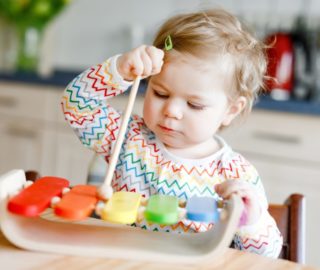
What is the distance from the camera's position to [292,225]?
112cm

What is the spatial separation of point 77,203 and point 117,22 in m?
2.50

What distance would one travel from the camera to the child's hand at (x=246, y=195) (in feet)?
2.66

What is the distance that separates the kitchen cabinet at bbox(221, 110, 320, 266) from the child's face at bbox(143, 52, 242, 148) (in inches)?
45.4

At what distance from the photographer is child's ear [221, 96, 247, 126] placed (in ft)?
3.67

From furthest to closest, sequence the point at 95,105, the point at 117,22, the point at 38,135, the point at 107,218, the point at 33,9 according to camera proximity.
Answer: the point at 117,22, the point at 33,9, the point at 38,135, the point at 95,105, the point at 107,218

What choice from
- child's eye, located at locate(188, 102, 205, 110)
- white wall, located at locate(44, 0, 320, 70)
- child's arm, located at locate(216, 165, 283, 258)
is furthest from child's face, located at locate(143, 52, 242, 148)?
white wall, located at locate(44, 0, 320, 70)

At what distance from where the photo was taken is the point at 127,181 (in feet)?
3.60

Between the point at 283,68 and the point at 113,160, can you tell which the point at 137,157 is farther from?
the point at 283,68

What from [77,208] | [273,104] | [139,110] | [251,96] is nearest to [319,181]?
[273,104]

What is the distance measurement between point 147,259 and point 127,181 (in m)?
0.35

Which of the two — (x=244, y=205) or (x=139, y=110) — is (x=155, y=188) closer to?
(x=244, y=205)

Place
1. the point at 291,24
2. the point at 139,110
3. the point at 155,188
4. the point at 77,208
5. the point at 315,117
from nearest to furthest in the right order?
1. the point at 77,208
2. the point at 155,188
3. the point at 315,117
4. the point at 139,110
5. the point at 291,24

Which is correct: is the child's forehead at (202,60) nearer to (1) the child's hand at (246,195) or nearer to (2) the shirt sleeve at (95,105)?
(2) the shirt sleeve at (95,105)

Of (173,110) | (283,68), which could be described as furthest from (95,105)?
(283,68)
